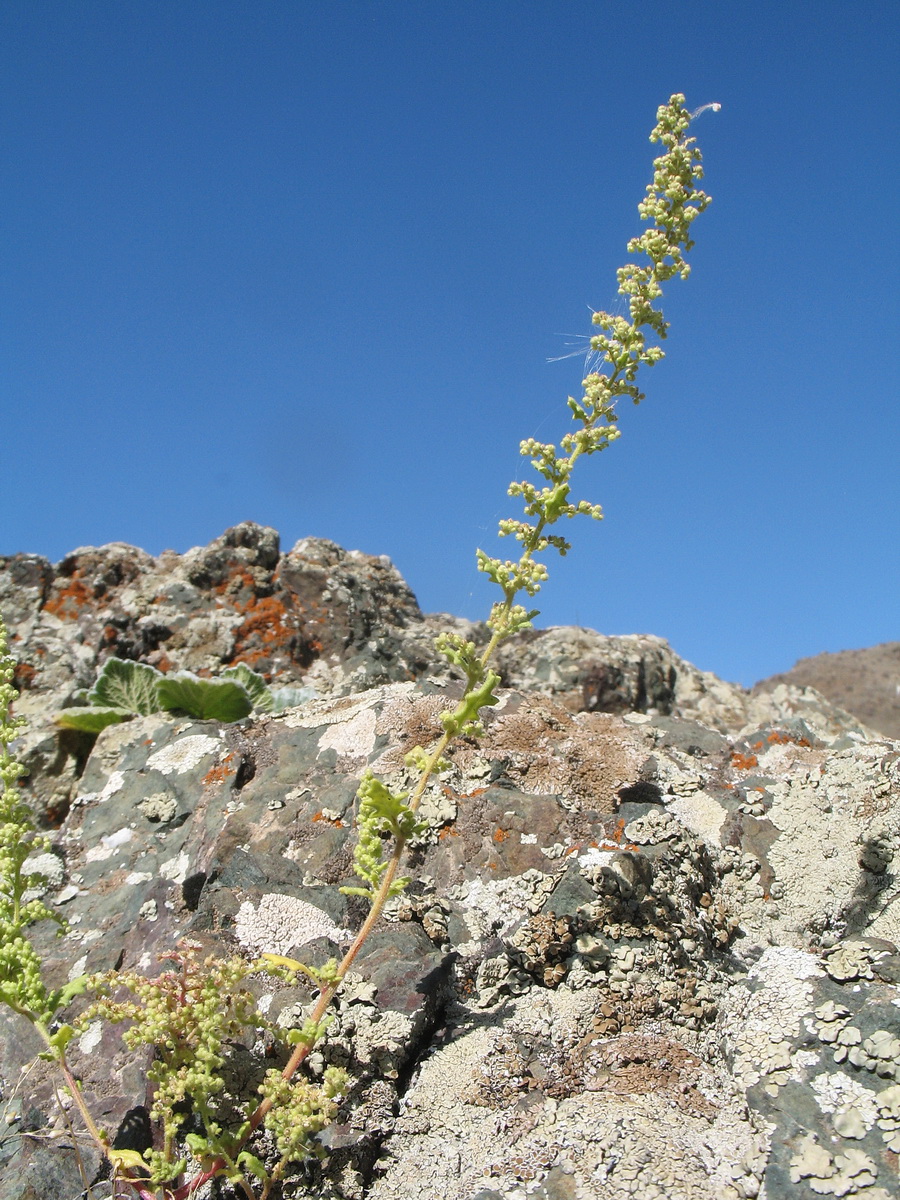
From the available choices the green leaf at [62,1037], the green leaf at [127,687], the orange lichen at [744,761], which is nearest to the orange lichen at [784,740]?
the orange lichen at [744,761]

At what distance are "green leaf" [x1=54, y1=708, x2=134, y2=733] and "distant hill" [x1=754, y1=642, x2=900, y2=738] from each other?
36.1 ft

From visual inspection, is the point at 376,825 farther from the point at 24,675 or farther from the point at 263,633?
the point at 24,675

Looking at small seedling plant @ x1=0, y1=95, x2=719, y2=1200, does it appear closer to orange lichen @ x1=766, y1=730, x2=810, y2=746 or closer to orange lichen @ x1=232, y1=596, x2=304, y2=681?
orange lichen @ x1=766, y1=730, x2=810, y2=746

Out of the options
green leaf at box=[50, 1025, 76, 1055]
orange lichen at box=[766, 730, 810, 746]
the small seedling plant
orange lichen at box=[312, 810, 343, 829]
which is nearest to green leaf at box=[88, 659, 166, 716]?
orange lichen at box=[312, 810, 343, 829]

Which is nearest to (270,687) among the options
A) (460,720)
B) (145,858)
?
(145,858)

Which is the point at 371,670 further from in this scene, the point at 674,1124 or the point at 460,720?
the point at 674,1124

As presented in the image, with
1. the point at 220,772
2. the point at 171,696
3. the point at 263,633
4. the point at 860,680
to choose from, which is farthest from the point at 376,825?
the point at 860,680

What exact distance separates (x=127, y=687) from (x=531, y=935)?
15.9ft

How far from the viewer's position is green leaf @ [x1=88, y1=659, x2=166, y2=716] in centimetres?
744

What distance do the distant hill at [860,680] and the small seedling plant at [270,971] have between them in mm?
11851

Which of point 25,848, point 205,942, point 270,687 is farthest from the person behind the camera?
point 270,687

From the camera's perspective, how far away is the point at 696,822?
16.8 feet

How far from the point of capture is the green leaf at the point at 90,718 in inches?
270

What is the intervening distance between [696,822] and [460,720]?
232 centimetres
